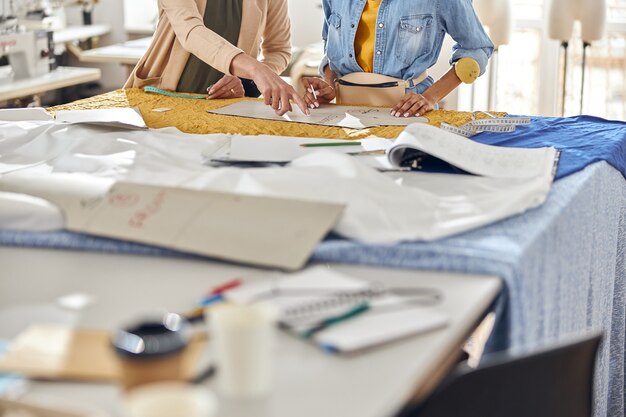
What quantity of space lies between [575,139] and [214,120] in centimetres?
80

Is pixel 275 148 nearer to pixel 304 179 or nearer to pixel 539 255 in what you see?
pixel 304 179

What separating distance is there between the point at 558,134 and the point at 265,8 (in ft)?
3.57

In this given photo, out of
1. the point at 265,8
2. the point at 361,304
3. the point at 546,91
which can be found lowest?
the point at 546,91

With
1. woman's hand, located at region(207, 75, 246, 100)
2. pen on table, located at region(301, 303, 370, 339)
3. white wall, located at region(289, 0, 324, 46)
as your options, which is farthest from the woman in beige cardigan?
white wall, located at region(289, 0, 324, 46)

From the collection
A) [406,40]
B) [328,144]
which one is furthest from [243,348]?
[406,40]

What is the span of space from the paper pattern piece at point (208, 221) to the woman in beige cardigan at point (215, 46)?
0.82 m

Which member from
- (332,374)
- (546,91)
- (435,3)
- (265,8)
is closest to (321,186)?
(332,374)

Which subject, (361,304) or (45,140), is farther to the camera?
(45,140)

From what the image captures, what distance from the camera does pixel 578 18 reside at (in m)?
3.97

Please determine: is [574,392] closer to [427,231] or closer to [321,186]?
[427,231]

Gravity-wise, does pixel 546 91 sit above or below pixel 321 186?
below

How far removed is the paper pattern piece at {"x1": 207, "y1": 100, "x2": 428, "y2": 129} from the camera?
208 cm

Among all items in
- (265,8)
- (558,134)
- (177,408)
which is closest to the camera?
(177,408)

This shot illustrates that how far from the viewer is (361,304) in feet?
3.54
